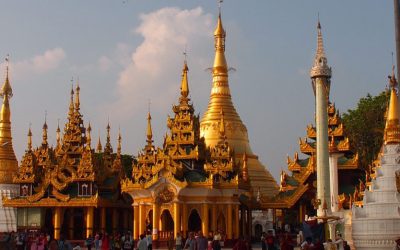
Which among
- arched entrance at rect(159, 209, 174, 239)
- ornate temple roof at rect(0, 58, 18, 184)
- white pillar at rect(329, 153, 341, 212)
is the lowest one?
arched entrance at rect(159, 209, 174, 239)

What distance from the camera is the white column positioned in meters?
32.8

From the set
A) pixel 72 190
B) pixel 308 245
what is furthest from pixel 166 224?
pixel 308 245

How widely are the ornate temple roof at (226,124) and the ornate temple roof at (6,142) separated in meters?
14.6

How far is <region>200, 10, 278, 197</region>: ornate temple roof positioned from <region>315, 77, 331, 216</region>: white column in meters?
19.2

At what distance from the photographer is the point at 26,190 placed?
1954 inches

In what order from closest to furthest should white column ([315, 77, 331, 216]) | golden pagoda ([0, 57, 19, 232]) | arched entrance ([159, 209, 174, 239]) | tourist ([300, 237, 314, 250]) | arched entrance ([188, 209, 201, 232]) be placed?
tourist ([300, 237, 314, 250]) < white column ([315, 77, 331, 216]) < arched entrance ([159, 209, 174, 239]) < arched entrance ([188, 209, 201, 232]) < golden pagoda ([0, 57, 19, 232])

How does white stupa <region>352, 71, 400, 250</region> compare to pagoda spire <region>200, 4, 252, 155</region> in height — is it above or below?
below

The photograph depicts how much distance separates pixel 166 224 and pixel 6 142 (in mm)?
18267

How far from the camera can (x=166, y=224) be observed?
4244 cm

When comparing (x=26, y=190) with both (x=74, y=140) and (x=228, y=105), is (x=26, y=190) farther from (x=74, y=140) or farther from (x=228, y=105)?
(x=228, y=105)

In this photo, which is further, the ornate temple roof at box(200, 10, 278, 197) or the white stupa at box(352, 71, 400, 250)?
the ornate temple roof at box(200, 10, 278, 197)

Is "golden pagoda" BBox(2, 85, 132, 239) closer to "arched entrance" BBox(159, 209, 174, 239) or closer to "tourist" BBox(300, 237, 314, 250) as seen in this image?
"arched entrance" BBox(159, 209, 174, 239)

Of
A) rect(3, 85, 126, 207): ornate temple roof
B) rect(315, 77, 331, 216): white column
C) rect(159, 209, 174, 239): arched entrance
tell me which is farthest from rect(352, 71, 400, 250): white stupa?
rect(3, 85, 126, 207): ornate temple roof

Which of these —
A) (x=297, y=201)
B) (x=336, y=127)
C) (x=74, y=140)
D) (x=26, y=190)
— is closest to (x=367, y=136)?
(x=336, y=127)
